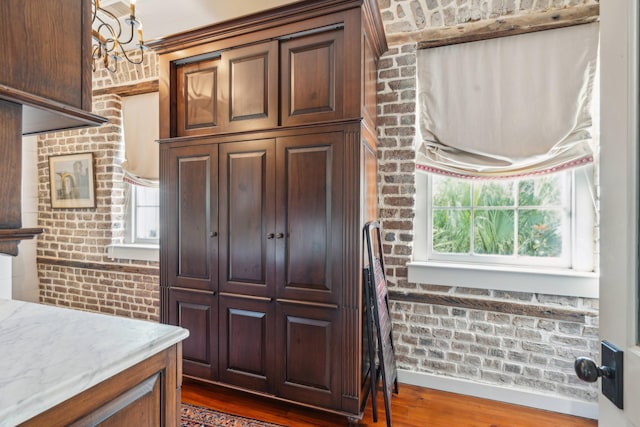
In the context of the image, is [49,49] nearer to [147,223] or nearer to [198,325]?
[198,325]

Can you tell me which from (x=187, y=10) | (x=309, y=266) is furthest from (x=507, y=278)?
(x=187, y=10)

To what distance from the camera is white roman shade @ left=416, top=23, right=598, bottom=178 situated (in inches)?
81.4

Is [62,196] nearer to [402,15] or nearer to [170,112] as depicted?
[170,112]

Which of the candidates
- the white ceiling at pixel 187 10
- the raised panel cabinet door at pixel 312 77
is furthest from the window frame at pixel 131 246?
the raised panel cabinet door at pixel 312 77

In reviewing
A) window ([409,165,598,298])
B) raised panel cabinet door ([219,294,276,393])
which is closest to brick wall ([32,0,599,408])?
window ([409,165,598,298])

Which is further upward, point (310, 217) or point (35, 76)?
point (35, 76)

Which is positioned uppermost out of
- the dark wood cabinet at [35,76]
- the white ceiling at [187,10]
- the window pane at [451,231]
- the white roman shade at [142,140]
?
the white ceiling at [187,10]

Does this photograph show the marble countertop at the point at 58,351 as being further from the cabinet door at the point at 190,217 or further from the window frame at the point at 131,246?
the window frame at the point at 131,246

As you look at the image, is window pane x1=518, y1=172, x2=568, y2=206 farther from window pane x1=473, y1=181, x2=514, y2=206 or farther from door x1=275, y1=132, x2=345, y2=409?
door x1=275, y1=132, x2=345, y2=409

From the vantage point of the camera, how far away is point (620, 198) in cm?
72

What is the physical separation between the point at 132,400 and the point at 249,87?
189cm

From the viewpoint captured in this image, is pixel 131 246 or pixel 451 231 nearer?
pixel 451 231

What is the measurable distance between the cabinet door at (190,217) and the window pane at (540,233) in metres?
2.23

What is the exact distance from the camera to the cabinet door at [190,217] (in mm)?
2264
